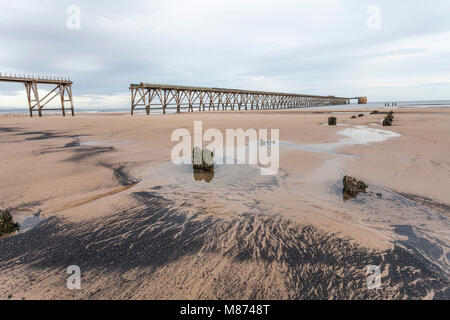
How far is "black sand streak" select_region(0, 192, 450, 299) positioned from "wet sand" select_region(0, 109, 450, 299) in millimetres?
11

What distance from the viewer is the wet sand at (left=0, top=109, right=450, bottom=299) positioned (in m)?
1.70

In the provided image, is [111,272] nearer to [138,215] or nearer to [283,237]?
[138,215]

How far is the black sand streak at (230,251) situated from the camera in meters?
1.69

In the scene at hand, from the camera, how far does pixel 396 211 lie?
9.43ft

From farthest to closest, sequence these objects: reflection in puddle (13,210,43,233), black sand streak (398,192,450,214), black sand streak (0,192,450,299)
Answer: black sand streak (398,192,450,214), reflection in puddle (13,210,43,233), black sand streak (0,192,450,299)

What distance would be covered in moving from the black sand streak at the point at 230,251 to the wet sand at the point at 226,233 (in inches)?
0.4

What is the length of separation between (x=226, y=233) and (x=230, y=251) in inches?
12.6

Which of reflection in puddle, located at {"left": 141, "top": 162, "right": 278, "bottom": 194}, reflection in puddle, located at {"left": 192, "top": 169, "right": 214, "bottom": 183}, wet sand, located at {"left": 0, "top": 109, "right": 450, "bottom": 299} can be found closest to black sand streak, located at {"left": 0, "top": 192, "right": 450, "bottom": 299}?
wet sand, located at {"left": 0, "top": 109, "right": 450, "bottom": 299}

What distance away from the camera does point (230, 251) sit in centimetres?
213

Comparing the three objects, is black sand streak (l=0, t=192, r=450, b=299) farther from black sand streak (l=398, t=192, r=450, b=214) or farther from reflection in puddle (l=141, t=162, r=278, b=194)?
black sand streak (l=398, t=192, r=450, b=214)
